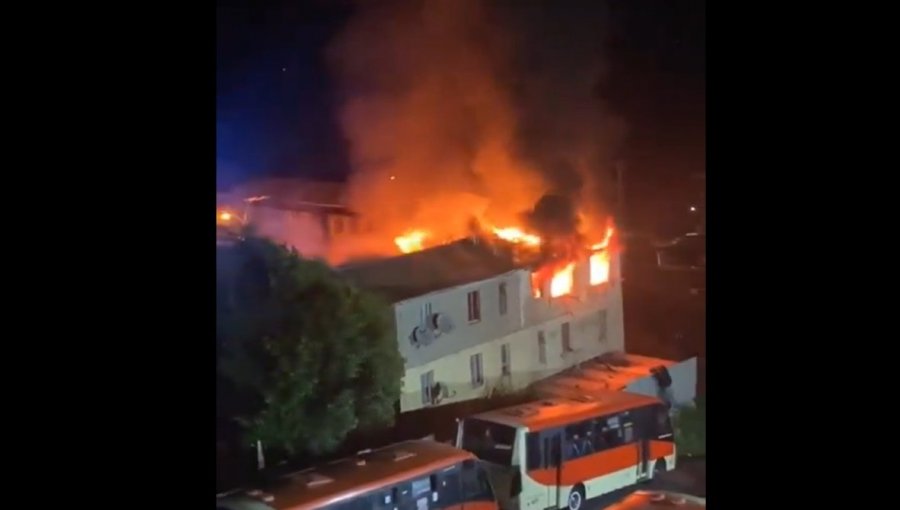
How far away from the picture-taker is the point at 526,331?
180 centimetres

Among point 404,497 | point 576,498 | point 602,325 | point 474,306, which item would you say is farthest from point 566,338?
point 404,497

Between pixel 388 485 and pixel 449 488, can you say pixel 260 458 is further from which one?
pixel 449 488

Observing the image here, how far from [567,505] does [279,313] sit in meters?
0.60

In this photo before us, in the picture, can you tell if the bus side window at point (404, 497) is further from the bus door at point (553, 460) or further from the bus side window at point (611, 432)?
the bus side window at point (611, 432)

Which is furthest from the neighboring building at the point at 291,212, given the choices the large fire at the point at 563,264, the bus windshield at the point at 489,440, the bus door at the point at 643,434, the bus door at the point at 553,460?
the bus door at the point at 643,434

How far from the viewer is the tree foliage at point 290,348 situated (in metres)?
1.72

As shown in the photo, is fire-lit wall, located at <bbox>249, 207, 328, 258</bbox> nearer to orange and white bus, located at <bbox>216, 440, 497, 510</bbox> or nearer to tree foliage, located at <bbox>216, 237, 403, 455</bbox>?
tree foliage, located at <bbox>216, 237, 403, 455</bbox>

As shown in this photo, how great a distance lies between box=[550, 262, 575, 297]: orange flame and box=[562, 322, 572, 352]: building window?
0.06m

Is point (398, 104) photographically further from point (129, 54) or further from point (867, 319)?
point (867, 319)

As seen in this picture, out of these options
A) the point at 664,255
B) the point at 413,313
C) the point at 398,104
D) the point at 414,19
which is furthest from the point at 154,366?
the point at 664,255

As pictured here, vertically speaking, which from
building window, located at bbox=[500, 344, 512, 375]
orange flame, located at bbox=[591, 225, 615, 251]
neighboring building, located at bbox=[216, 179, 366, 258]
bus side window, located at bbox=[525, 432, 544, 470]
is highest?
neighboring building, located at bbox=[216, 179, 366, 258]

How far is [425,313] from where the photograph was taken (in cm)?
176

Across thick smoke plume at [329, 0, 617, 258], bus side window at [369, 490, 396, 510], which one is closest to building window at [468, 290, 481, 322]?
thick smoke plume at [329, 0, 617, 258]

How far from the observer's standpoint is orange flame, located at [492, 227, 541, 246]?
5.91 feet
